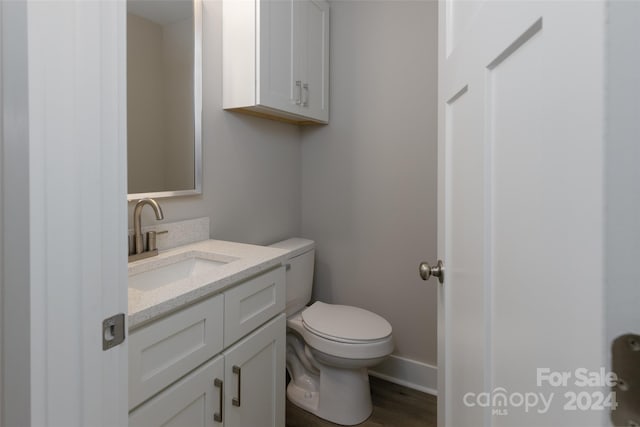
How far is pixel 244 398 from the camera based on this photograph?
3.74 feet

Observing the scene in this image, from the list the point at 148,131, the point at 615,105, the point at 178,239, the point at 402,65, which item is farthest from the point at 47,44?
the point at 402,65

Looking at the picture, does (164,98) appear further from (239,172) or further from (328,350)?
(328,350)

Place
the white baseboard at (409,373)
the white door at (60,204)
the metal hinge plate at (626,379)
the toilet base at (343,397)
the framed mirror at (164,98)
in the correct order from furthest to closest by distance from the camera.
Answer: the white baseboard at (409,373), the toilet base at (343,397), the framed mirror at (164,98), the white door at (60,204), the metal hinge plate at (626,379)

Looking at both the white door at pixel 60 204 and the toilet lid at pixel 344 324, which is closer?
the white door at pixel 60 204

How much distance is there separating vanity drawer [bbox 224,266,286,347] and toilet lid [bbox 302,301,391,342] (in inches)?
13.5

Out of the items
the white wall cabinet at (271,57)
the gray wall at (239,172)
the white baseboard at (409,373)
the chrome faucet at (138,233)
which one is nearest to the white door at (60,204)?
the chrome faucet at (138,233)

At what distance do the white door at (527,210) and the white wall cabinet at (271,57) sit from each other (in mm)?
969

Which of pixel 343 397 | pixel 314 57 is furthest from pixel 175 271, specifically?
pixel 314 57

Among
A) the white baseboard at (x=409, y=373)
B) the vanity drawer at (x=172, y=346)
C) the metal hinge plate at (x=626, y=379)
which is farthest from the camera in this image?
the white baseboard at (x=409, y=373)

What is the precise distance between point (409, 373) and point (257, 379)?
1092 millimetres

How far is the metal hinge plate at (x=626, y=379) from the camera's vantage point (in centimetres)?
27

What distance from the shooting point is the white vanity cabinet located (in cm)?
82

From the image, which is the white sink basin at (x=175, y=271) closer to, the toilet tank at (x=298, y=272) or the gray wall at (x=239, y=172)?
the gray wall at (x=239, y=172)

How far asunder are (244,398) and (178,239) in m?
0.67
